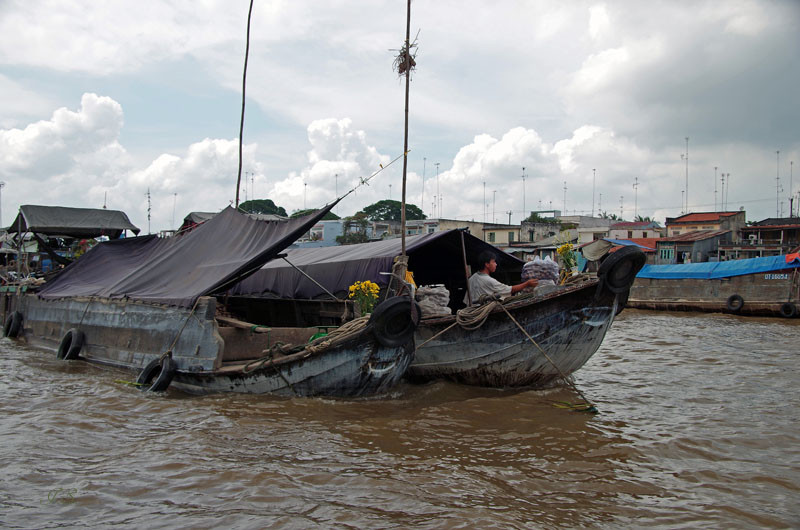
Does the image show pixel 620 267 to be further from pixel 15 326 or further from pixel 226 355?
pixel 15 326

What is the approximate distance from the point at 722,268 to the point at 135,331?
1991cm

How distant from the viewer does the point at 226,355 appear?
21.6 feet

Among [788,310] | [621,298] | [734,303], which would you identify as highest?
[621,298]

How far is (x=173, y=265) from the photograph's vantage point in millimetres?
7793

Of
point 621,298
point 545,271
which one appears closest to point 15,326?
point 545,271

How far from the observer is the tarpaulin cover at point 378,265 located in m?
7.44

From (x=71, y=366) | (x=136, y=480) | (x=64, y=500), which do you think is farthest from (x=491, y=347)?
(x=71, y=366)

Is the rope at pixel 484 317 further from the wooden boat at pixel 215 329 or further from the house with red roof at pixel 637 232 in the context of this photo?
the house with red roof at pixel 637 232

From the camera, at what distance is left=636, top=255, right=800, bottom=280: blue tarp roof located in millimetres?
18641

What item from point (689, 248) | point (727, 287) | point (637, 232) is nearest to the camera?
point (727, 287)

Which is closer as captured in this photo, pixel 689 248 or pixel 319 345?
pixel 319 345

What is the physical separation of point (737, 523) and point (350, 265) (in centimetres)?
543

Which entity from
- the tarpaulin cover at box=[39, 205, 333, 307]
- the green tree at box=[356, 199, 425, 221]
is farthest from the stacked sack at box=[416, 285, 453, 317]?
the green tree at box=[356, 199, 425, 221]

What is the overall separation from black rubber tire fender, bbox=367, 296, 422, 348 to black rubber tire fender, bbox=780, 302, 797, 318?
678 inches
